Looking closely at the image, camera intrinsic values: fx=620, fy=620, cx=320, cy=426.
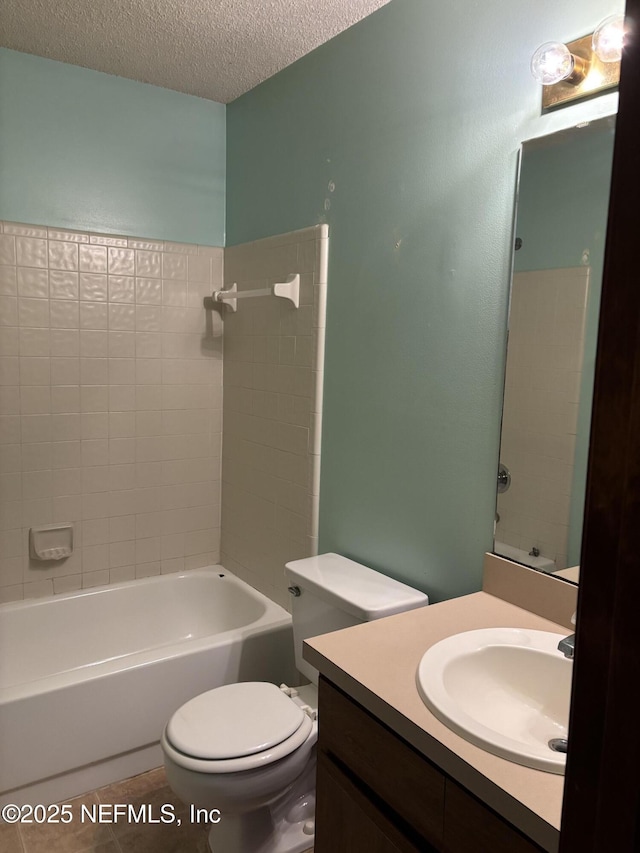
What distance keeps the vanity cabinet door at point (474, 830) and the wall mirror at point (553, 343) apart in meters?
0.57

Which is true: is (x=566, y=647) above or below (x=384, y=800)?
above

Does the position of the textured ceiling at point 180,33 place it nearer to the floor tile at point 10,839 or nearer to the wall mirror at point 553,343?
the wall mirror at point 553,343

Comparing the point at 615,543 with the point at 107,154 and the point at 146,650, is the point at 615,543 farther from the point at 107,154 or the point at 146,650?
the point at 107,154

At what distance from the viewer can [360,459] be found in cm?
209

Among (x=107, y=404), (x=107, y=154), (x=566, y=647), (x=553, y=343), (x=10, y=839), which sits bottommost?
(x=10, y=839)

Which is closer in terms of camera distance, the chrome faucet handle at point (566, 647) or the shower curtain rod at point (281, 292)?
the chrome faucet handle at point (566, 647)

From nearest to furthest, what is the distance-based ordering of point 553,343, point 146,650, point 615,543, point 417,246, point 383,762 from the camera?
point 615,543
point 383,762
point 553,343
point 417,246
point 146,650

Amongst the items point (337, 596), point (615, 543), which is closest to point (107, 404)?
point (337, 596)

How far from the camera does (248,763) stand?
1.58m

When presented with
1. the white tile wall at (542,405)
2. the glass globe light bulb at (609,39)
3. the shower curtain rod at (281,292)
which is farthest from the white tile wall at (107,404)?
the glass globe light bulb at (609,39)

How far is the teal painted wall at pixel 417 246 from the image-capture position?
156 centimetres

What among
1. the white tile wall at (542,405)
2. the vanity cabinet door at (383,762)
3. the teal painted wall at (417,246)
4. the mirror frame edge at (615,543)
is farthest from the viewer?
the teal painted wall at (417,246)

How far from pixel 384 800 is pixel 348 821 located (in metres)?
0.13

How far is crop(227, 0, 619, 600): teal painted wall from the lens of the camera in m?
1.56
